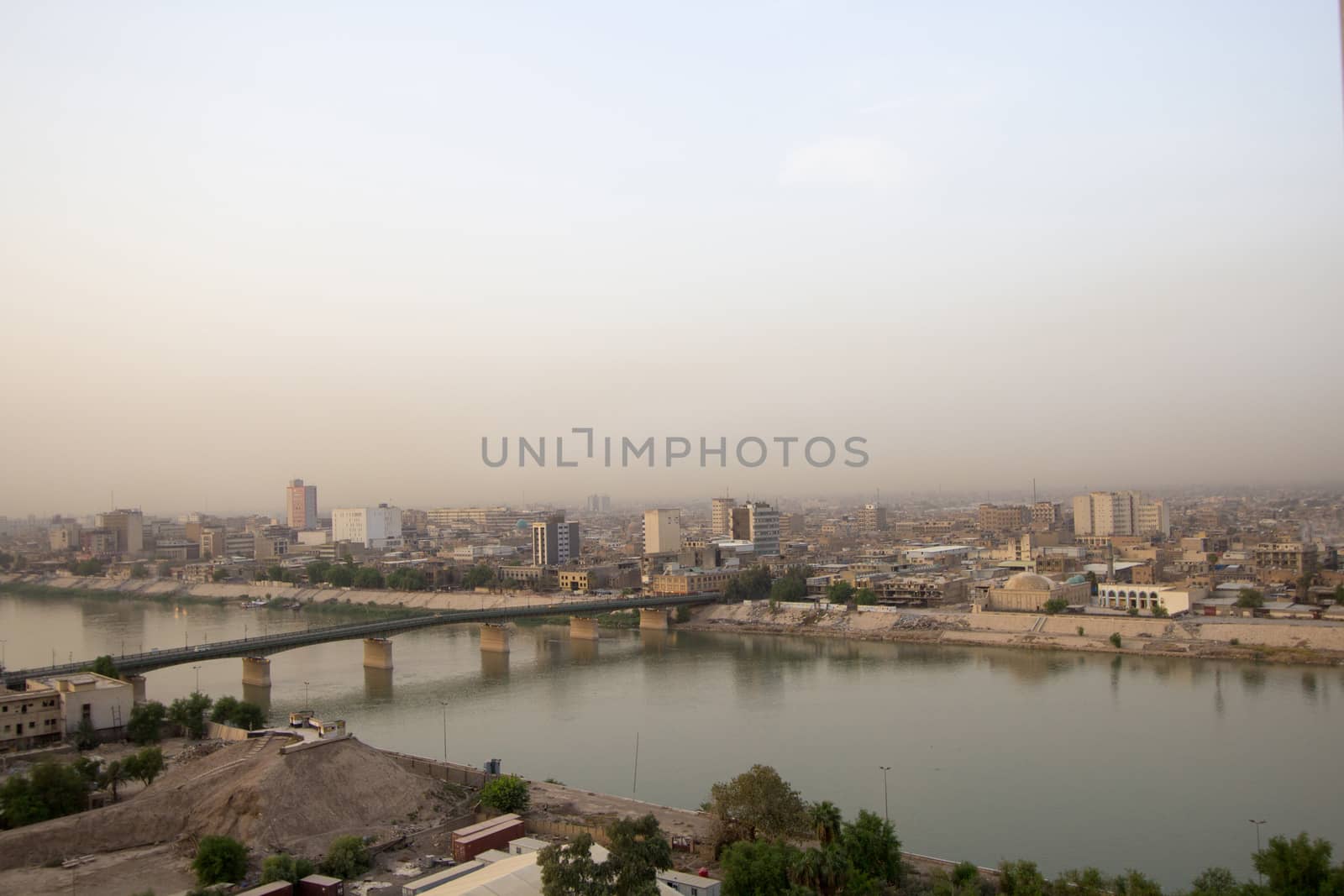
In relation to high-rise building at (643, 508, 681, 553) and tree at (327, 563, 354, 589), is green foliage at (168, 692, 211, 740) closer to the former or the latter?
tree at (327, 563, 354, 589)

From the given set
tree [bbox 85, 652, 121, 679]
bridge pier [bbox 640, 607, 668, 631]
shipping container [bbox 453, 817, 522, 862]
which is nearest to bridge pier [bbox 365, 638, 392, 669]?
tree [bbox 85, 652, 121, 679]

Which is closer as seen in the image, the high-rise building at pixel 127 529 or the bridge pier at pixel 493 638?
the bridge pier at pixel 493 638

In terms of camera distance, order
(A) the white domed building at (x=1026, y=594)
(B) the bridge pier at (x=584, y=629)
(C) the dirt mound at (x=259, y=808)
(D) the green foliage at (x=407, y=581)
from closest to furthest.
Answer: (C) the dirt mound at (x=259, y=808)
(A) the white domed building at (x=1026, y=594)
(B) the bridge pier at (x=584, y=629)
(D) the green foliage at (x=407, y=581)

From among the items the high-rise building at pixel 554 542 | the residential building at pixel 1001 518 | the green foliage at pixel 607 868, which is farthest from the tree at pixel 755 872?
the residential building at pixel 1001 518

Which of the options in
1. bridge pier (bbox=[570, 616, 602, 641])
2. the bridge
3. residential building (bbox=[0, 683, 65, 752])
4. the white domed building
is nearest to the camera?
residential building (bbox=[0, 683, 65, 752])

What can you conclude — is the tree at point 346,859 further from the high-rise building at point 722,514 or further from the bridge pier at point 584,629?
the high-rise building at point 722,514

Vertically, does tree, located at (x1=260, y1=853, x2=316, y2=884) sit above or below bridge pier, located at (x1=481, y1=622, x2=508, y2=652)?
above
